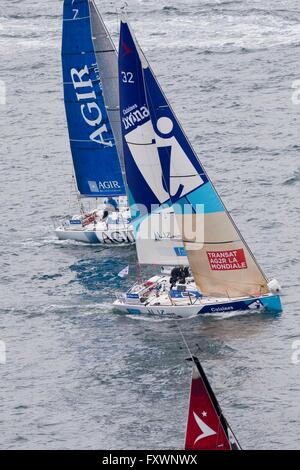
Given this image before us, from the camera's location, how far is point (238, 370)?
74.8 metres

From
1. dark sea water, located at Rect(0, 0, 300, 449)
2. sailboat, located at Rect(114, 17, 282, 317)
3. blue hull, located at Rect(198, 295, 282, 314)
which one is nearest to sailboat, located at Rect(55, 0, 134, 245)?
dark sea water, located at Rect(0, 0, 300, 449)

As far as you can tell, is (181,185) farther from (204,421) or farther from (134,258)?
(204,421)

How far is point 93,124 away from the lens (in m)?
97.5

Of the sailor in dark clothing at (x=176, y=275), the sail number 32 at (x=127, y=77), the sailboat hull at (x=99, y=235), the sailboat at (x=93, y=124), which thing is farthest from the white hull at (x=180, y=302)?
the sail number 32 at (x=127, y=77)

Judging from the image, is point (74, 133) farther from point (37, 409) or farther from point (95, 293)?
point (37, 409)

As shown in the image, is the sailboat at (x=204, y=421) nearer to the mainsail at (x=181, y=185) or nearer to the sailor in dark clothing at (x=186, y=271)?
the mainsail at (x=181, y=185)

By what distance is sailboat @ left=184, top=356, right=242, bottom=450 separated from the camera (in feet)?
157

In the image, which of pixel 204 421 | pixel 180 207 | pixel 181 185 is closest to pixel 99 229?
pixel 180 207

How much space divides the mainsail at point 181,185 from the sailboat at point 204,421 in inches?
1223

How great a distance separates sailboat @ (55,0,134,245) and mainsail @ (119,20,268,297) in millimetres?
14389

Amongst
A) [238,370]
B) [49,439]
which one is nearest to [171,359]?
[238,370]

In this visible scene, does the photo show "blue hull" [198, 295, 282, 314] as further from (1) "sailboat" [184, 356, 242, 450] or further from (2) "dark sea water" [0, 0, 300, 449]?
(1) "sailboat" [184, 356, 242, 450]

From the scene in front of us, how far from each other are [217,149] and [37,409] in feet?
162

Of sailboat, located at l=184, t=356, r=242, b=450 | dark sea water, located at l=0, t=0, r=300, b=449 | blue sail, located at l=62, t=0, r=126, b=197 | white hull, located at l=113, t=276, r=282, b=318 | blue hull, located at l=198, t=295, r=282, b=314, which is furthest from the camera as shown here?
blue sail, located at l=62, t=0, r=126, b=197
